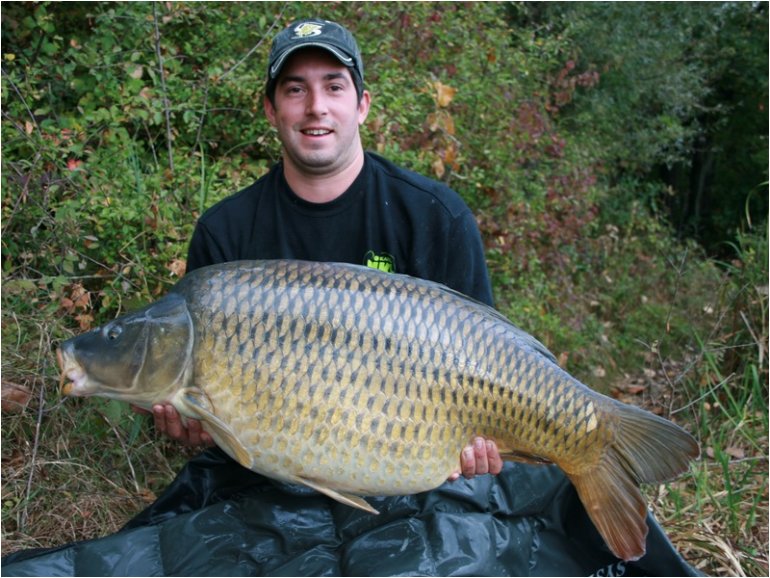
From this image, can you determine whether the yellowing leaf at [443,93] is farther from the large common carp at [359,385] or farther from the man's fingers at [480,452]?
the man's fingers at [480,452]

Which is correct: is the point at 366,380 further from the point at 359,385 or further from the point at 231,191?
the point at 231,191

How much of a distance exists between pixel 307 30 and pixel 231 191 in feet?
3.82

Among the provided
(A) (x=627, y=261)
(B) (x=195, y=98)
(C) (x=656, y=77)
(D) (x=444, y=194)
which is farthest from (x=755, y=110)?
(D) (x=444, y=194)

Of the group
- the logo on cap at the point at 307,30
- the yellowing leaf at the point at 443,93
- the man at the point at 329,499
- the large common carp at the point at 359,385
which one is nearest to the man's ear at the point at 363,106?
the man at the point at 329,499

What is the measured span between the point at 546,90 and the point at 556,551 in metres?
4.32

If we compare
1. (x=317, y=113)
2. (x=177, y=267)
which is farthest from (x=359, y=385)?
(x=177, y=267)

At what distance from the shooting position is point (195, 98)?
333 centimetres

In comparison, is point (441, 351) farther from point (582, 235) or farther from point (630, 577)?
point (582, 235)

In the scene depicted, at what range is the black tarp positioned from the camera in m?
1.76

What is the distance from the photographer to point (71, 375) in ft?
5.44

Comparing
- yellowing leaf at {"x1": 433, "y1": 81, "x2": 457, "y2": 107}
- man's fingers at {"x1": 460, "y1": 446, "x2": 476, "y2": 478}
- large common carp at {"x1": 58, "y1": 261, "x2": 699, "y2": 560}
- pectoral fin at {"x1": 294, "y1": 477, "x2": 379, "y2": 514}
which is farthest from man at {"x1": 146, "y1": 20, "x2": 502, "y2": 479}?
yellowing leaf at {"x1": 433, "y1": 81, "x2": 457, "y2": 107}

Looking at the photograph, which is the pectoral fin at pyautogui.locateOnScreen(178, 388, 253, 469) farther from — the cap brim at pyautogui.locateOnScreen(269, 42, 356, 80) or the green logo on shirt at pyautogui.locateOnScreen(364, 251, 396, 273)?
the cap brim at pyautogui.locateOnScreen(269, 42, 356, 80)

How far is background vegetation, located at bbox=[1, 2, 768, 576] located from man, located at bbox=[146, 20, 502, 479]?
738 millimetres

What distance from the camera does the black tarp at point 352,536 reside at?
1.76 metres
